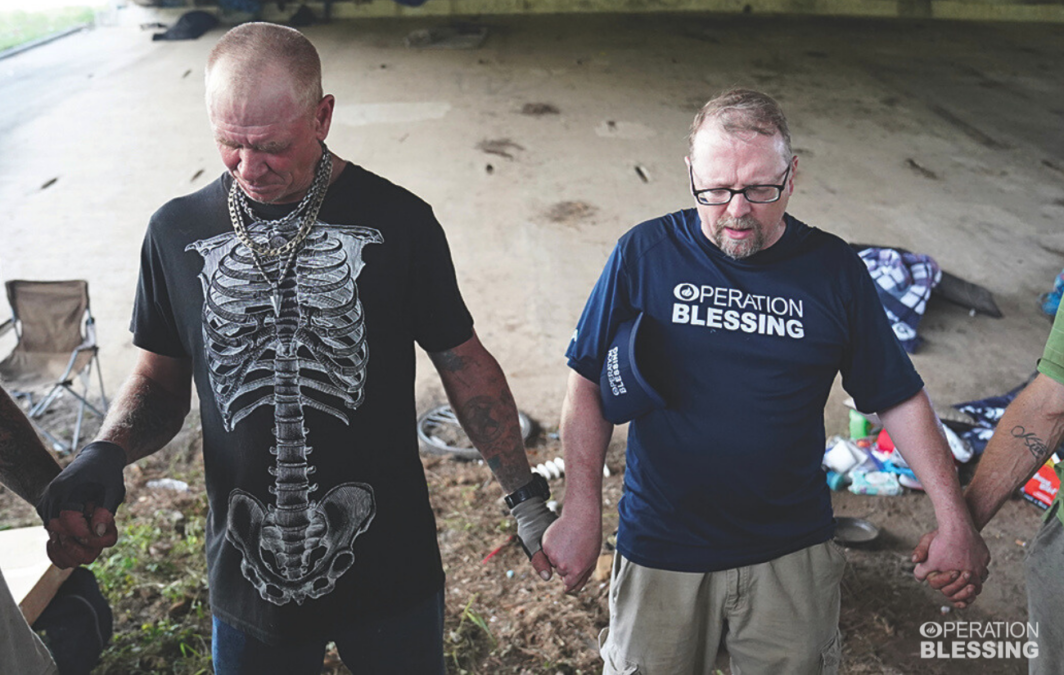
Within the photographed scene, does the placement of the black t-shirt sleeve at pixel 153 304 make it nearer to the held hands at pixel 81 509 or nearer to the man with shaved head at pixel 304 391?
the man with shaved head at pixel 304 391

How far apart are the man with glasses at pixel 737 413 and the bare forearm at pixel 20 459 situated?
4.01 feet

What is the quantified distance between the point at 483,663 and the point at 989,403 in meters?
3.39

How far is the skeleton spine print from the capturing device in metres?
2.06

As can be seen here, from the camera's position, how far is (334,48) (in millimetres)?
12750

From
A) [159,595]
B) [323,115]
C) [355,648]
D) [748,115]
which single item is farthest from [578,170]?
[355,648]

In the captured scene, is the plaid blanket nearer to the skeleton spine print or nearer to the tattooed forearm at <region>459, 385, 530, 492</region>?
the tattooed forearm at <region>459, 385, 530, 492</region>

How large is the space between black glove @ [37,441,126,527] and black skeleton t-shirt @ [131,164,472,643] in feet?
0.71

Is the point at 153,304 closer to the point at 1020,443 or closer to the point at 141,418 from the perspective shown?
the point at 141,418

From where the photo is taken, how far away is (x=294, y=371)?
2074 mm

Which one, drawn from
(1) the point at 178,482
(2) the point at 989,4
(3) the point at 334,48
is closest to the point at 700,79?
(3) the point at 334,48

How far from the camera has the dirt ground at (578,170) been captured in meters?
4.16

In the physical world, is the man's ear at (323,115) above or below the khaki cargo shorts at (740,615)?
above

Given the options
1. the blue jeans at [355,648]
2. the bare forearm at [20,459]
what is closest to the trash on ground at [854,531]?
the blue jeans at [355,648]

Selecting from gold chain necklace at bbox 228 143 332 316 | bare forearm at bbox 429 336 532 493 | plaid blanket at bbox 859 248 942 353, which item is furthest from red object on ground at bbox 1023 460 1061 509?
gold chain necklace at bbox 228 143 332 316
